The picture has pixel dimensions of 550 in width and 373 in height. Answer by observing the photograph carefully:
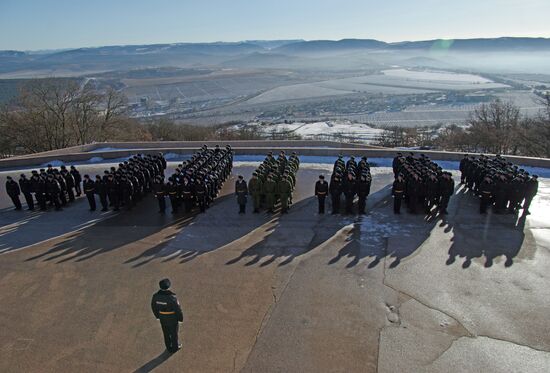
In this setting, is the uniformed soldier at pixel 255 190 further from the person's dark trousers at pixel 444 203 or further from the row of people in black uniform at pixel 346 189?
the person's dark trousers at pixel 444 203

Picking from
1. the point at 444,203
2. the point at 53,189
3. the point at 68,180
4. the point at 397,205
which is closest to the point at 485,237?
the point at 444,203

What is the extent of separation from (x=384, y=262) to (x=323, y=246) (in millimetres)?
1727

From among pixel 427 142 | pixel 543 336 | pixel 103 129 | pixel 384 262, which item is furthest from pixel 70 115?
pixel 543 336

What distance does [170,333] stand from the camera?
7035 mm

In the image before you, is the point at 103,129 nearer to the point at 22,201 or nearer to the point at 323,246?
the point at 22,201

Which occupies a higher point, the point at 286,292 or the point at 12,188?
the point at 12,188

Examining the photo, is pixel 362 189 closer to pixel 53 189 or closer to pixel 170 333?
pixel 170 333

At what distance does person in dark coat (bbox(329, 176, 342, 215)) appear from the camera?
539 inches

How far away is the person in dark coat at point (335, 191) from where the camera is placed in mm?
13695

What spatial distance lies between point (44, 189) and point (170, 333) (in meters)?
10.2

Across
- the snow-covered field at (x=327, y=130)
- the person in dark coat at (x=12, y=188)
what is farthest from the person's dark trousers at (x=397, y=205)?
the snow-covered field at (x=327, y=130)

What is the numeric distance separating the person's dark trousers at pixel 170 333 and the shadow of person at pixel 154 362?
0.10 metres

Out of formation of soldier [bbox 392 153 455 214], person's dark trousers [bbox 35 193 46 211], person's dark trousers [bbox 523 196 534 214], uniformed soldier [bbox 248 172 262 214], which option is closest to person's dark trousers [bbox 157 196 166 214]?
uniformed soldier [bbox 248 172 262 214]

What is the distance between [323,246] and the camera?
11359 millimetres
